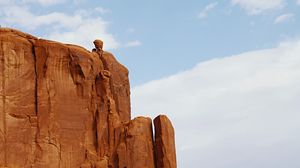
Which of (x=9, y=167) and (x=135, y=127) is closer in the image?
(x=9, y=167)

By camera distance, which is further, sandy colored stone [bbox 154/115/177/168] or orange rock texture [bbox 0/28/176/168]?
sandy colored stone [bbox 154/115/177/168]

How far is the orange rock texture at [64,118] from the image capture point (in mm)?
38281

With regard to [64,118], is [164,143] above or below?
below

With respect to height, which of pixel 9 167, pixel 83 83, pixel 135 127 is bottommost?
pixel 9 167

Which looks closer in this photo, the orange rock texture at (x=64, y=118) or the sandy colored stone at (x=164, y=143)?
the orange rock texture at (x=64, y=118)

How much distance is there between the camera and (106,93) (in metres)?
42.0

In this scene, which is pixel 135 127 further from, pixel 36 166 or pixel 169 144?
pixel 36 166

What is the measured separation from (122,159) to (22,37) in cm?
909

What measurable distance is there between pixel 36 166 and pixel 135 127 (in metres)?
6.40

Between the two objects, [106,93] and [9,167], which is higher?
[106,93]

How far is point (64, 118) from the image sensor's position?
1571 inches

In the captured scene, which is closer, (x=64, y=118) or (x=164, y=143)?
(x=64, y=118)

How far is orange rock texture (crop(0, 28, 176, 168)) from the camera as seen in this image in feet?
126

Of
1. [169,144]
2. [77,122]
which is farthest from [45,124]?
[169,144]
